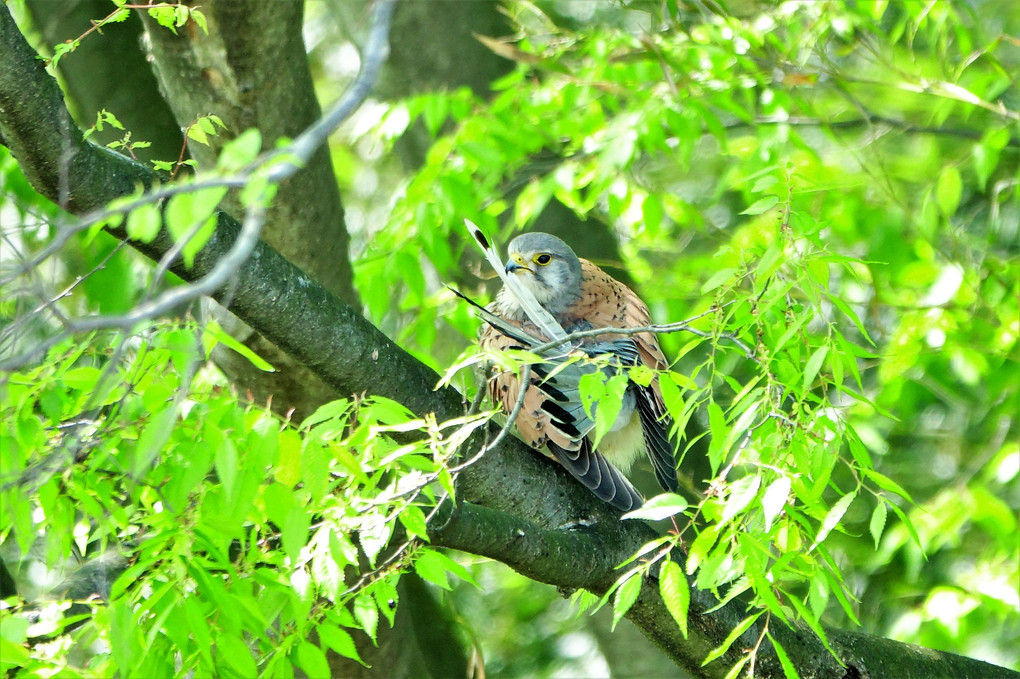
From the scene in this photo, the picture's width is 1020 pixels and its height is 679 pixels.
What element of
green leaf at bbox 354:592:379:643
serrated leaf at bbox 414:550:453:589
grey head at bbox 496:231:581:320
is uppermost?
serrated leaf at bbox 414:550:453:589

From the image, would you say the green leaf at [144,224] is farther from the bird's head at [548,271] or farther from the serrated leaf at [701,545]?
the bird's head at [548,271]

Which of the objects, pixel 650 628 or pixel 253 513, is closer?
pixel 253 513

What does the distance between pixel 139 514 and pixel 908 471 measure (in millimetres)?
5022

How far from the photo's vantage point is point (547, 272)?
408 cm

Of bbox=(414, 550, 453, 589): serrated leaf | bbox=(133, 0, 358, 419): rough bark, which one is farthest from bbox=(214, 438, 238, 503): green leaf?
bbox=(133, 0, 358, 419): rough bark

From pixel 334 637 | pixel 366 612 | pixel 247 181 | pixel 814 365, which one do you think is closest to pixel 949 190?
Result: pixel 814 365

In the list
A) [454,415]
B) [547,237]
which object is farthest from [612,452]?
[454,415]

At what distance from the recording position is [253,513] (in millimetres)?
1866

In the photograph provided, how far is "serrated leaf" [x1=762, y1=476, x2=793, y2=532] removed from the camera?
6.26 ft

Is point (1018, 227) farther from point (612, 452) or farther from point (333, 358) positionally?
point (333, 358)

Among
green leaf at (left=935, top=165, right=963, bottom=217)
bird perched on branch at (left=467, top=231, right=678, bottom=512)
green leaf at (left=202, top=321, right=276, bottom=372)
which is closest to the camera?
green leaf at (left=202, top=321, right=276, bottom=372)

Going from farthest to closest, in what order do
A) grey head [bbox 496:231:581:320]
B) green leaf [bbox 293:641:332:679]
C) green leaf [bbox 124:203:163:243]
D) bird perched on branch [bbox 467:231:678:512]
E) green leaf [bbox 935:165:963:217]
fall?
1. grey head [bbox 496:231:581:320]
2. green leaf [bbox 935:165:963:217]
3. bird perched on branch [bbox 467:231:678:512]
4. green leaf [bbox 293:641:332:679]
5. green leaf [bbox 124:203:163:243]

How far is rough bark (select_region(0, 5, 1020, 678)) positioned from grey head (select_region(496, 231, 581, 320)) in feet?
3.84

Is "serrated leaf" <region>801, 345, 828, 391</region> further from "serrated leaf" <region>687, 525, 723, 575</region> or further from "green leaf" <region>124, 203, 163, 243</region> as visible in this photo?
"green leaf" <region>124, 203, 163, 243</region>
